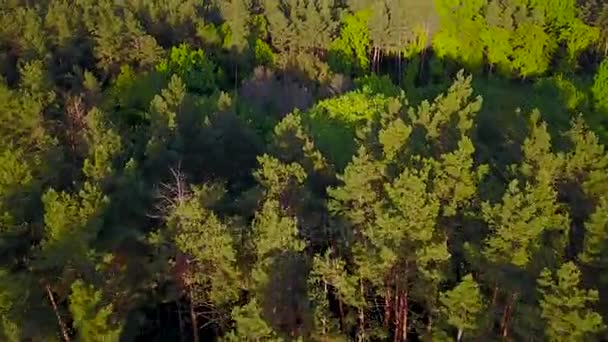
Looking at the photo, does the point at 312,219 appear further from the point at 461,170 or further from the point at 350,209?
the point at 461,170

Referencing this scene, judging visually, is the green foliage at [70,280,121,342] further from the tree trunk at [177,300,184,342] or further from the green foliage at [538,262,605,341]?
the green foliage at [538,262,605,341]

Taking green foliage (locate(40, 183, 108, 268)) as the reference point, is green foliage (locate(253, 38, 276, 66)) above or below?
below

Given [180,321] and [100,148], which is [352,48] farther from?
[180,321]

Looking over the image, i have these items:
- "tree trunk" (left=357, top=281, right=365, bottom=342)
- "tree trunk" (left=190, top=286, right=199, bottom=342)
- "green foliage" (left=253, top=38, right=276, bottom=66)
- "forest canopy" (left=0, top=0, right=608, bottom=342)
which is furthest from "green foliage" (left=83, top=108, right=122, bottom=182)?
"green foliage" (left=253, top=38, right=276, bottom=66)

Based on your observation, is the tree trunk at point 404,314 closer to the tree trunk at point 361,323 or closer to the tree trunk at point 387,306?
the tree trunk at point 387,306

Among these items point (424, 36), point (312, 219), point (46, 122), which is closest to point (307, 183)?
point (312, 219)

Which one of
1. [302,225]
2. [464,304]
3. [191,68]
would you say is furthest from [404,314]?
[191,68]

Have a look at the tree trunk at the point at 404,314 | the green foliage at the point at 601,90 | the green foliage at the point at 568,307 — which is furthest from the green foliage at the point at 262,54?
the green foliage at the point at 568,307

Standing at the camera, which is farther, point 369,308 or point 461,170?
point 369,308
